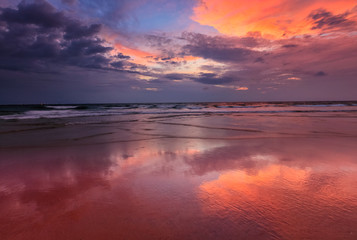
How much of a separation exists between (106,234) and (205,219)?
1060mm

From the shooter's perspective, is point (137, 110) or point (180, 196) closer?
point (180, 196)

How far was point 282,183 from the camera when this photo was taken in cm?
311

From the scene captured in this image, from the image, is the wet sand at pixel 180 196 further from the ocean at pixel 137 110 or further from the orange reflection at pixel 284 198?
the ocean at pixel 137 110

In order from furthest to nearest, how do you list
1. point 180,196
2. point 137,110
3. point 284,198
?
point 137,110 < point 180,196 < point 284,198

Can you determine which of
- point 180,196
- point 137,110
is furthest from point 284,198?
point 137,110

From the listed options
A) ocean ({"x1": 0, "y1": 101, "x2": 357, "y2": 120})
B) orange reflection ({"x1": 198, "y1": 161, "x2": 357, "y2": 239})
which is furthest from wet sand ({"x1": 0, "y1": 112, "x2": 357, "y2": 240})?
ocean ({"x1": 0, "y1": 101, "x2": 357, "y2": 120})

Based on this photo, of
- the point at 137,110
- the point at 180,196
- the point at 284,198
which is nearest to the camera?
the point at 284,198

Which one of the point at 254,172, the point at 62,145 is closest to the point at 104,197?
the point at 254,172

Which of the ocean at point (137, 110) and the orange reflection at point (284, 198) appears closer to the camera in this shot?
the orange reflection at point (284, 198)

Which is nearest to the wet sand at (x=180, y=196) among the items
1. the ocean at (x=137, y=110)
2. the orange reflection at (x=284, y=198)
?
the orange reflection at (x=284, y=198)

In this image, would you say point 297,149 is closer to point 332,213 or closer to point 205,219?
point 332,213

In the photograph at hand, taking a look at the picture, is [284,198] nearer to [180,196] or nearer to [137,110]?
[180,196]

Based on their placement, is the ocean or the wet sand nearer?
the wet sand

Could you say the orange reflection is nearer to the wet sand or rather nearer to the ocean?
the wet sand
